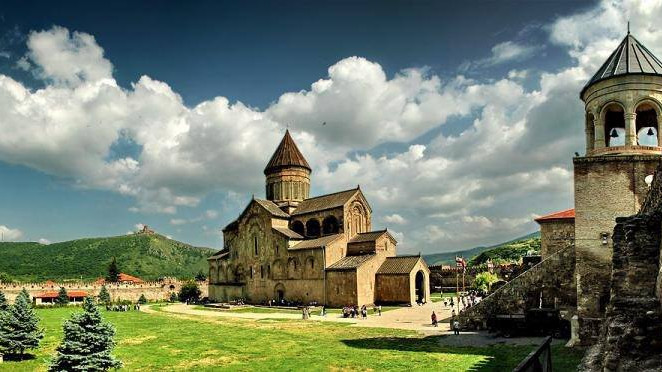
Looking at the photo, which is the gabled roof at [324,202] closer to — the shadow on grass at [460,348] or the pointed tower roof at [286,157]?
the pointed tower roof at [286,157]

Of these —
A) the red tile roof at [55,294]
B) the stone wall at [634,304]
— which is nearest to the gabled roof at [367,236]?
the stone wall at [634,304]

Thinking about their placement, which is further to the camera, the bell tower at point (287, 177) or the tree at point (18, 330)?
the bell tower at point (287, 177)

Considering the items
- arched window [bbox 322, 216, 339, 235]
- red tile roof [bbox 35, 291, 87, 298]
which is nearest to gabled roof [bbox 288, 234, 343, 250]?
arched window [bbox 322, 216, 339, 235]

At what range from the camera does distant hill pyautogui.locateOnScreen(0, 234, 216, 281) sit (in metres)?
98.9

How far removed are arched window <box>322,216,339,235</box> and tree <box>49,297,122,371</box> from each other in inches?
1137

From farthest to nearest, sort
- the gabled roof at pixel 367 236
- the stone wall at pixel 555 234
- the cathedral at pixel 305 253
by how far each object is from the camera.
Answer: the gabled roof at pixel 367 236, the cathedral at pixel 305 253, the stone wall at pixel 555 234

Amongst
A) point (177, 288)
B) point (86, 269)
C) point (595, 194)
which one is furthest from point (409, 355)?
point (86, 269)

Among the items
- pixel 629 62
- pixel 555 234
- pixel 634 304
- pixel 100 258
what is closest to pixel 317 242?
pixel 555 234

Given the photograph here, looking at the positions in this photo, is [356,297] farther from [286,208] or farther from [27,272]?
[27,272]

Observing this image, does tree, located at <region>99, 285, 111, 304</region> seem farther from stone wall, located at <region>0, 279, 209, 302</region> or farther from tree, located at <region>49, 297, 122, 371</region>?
tree, located at <region>49, 297, 122, 371</region>

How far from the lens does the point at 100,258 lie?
363ft

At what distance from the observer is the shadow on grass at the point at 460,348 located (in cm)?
1430

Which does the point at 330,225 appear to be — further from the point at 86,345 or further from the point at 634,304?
Result: the point at 634,304

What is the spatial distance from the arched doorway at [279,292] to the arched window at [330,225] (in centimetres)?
607
